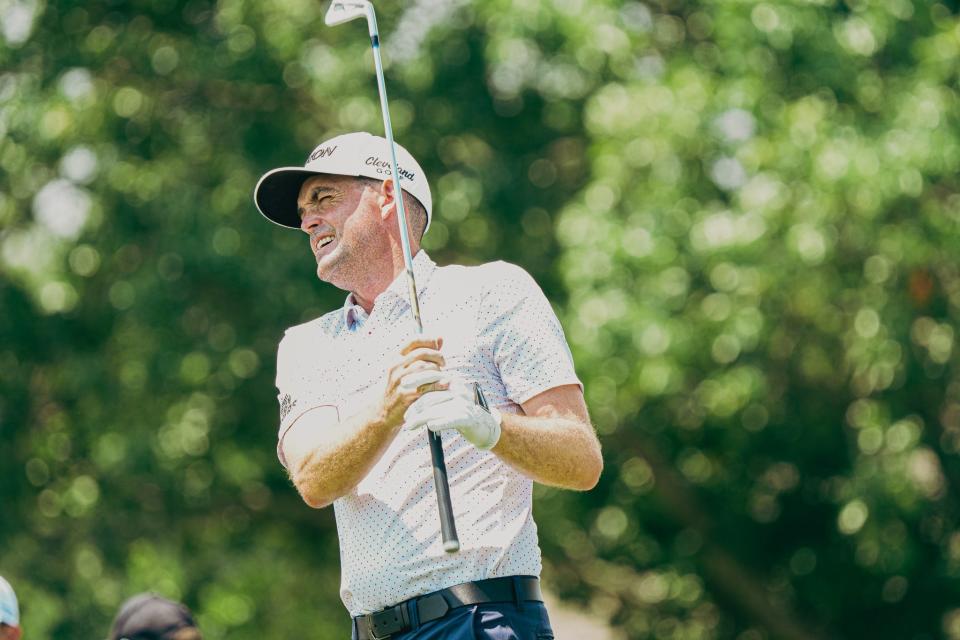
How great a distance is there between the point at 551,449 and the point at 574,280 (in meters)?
7.13

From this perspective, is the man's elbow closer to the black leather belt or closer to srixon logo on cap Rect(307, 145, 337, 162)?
the black leather belt

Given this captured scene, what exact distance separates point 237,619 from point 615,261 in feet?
17.7

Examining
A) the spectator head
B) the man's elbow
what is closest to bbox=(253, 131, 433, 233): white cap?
the man's elbow

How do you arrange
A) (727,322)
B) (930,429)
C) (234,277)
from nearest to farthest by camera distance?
(727,322)
(930,429)
(234,277)

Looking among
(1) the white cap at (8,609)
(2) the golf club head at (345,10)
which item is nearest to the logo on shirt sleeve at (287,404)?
(2) the golf club head at (345,10)

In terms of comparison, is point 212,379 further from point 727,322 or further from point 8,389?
point 727,322

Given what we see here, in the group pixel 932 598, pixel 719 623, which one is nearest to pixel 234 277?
pixel 719 623

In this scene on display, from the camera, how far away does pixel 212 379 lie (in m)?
13.8

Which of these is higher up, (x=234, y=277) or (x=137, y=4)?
(x=137, y=4)

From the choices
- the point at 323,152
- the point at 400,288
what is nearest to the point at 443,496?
the point at 400,288

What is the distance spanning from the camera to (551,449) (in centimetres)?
417

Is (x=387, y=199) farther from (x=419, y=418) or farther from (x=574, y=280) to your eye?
(x=574, y=280)

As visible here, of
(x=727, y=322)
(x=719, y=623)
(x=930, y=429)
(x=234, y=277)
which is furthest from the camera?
(x=719, y=623)

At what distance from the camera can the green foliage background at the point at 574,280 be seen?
1119 cm
